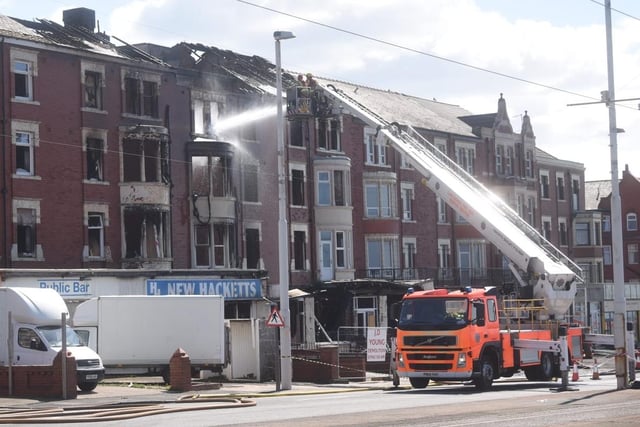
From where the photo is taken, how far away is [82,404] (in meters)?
27.8

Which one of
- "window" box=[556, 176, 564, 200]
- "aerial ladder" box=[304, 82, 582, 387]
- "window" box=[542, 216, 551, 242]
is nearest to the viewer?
"aerial ladder" box=[304, 82, 582, 387]

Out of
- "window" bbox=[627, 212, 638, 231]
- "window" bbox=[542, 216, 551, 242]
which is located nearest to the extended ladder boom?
"window" bbox=[542, 216, 551, 242]

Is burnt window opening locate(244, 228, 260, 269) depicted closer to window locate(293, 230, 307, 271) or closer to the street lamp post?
window locate(293, 230, 307, 271)

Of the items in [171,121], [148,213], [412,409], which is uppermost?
[171,121]

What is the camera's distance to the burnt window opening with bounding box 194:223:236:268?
5297cm

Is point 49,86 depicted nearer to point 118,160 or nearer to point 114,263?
point 118,160

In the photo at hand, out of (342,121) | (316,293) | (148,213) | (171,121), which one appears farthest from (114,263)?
(342,121)

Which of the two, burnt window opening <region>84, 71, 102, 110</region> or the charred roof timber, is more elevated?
the charred roof timber

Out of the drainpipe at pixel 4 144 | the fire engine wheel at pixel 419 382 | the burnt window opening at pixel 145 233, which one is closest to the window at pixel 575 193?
the burnt window opening at pixel 145 233

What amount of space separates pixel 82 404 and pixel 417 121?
43.0 metres

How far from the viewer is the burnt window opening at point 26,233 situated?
46.2 m

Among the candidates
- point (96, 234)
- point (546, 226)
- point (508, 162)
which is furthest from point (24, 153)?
point (546, 226)

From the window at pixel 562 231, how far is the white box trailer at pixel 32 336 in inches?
2095

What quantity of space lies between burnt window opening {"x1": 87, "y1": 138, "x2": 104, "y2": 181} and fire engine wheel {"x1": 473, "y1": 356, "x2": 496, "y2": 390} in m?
21.5
